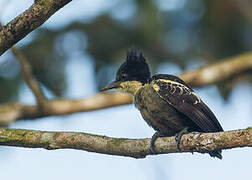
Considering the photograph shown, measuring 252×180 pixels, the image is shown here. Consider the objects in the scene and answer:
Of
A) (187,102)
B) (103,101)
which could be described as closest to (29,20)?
(187,102)

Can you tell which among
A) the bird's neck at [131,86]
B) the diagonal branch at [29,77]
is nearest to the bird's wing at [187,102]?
the bird's neck at [131,86]

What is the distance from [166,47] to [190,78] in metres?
1.37

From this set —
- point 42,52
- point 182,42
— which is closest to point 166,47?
point 182,42

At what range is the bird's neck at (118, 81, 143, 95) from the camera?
5.20m

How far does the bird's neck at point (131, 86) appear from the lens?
520cm

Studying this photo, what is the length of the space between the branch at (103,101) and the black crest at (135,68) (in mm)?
1525

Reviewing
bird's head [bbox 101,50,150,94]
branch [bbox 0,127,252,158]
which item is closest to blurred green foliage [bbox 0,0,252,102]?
bird's head [bbox 101,50,150,94]

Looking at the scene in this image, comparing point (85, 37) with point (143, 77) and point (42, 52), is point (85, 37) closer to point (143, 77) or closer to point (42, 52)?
point (42, 52)

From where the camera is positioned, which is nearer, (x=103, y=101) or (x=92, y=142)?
(x=92, y=142)

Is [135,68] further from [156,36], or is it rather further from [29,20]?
[156,36]

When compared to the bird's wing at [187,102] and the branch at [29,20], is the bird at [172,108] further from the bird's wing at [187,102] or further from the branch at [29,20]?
the branch at [29,20]

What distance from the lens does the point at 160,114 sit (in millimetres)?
4754

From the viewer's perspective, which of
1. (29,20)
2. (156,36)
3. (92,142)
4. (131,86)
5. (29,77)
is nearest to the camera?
(29,20)

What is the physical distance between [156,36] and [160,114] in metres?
3.50
